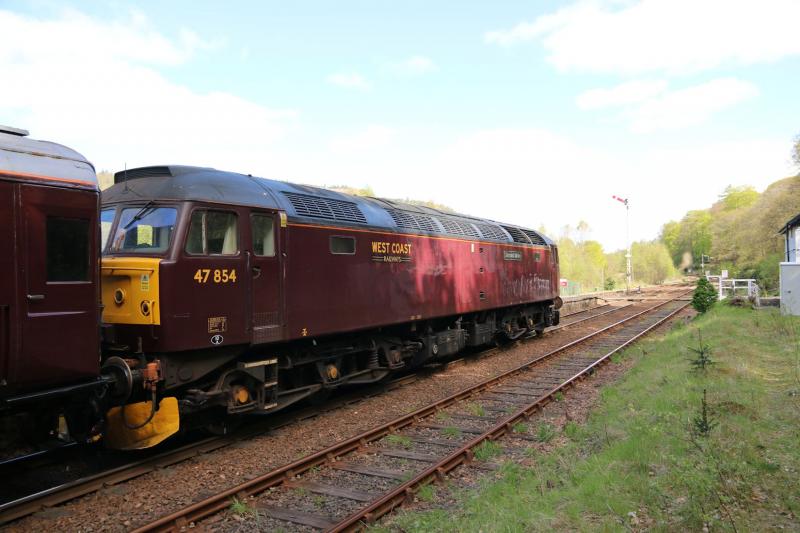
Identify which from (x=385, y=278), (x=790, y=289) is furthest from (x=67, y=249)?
(x=790, y=289)

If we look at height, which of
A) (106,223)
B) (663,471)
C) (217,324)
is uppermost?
(106,223)

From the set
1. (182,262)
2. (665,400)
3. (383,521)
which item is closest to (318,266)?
(182,262)

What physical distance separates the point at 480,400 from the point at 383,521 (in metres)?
5.19

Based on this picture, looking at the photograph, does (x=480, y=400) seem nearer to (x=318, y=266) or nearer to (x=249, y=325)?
(x=318, y=266)

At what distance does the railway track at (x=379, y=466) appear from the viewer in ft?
17.6

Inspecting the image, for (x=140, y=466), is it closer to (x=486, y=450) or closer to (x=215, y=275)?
(x=215, y=275)

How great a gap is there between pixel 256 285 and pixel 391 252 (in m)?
3.49

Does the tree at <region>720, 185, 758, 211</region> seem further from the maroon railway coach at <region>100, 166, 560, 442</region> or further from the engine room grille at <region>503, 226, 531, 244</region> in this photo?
the maroon railway coach at <region>100, 166, 560, 442</region>

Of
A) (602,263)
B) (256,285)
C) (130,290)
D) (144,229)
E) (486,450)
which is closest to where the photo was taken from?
(130,290)

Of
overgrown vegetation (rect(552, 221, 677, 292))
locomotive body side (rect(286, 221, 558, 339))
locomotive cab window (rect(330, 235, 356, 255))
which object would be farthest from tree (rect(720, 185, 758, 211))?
locomotive cab window (rect(330, 235, 356, 255))

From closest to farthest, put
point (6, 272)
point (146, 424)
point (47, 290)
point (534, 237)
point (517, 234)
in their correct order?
point (6, 272) → point (47, 290) → point (146, 424) → point (517, 234) → point (534, 237)

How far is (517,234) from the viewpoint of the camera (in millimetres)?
17531

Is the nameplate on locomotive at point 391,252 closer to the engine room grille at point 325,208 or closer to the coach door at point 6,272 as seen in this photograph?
the engine room grille at point 325,208

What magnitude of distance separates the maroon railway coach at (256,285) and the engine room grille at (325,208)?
1.0 inches
